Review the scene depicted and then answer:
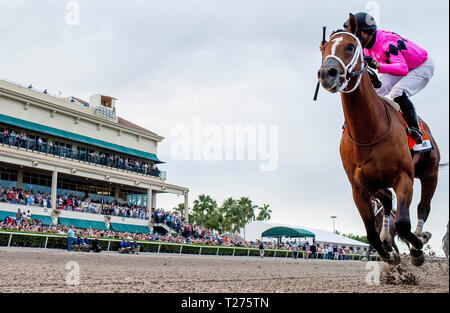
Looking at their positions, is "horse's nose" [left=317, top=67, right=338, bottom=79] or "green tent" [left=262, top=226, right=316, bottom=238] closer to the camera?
"horse's nose" [left=317, top=67, right=338, bottom=79]

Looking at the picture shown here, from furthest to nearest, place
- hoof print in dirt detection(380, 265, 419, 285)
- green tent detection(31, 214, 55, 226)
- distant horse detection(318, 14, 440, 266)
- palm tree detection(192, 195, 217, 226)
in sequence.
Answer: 1. palm tree detection(192, 195, 217, 226)
2. green tent detection(31, 214, 55, 226)
3. hoof print in dirt detection(380, 265, 419, 285)
4. distant horse detection(318, 14, 440, 266)

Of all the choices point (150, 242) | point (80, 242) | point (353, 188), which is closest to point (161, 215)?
point (150, 242)

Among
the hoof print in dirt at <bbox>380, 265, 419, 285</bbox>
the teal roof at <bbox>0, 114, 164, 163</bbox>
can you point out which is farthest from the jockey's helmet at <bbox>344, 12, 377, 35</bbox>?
the teal roof at <bbox>0, 114, 164, 163</bbox>

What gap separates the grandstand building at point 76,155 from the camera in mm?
34438

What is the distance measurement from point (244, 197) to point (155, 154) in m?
44.1

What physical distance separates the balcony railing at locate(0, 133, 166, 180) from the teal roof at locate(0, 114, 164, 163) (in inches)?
46.5

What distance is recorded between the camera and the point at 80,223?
3391 centimetres

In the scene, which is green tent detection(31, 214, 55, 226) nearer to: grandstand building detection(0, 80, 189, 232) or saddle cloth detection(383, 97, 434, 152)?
grandstand building detection(0, 80, 189, 232)

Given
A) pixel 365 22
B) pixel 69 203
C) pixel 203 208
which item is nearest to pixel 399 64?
pixel 365 22

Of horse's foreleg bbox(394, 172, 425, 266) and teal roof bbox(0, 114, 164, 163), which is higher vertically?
teal roof bbox(0, 114, 164, 163)

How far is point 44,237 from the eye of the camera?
2295 cm

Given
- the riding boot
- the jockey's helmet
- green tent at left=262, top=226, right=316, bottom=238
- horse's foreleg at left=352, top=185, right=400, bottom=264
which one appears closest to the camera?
the jockey's helmet

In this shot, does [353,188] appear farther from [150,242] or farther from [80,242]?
[150,242]

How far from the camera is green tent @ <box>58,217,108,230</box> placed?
3294 cm
